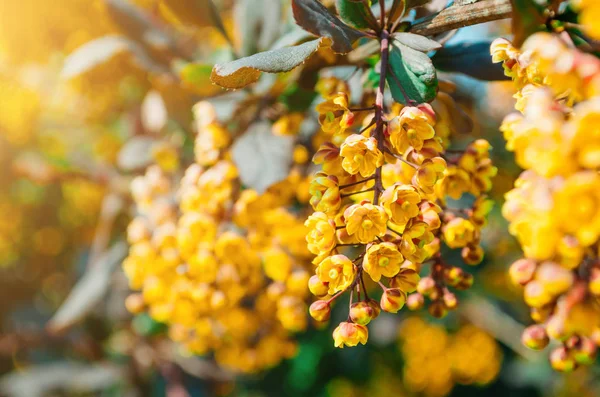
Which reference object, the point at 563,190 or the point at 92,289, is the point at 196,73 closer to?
the point at 563,190

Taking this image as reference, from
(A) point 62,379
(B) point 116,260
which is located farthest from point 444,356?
(A) point 62,379

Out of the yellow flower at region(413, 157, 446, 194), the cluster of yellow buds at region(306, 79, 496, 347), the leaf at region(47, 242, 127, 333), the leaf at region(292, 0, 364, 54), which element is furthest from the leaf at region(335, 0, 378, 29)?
the leaf at region(47, 242, 127, 333)

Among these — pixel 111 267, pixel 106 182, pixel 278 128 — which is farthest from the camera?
pixel 106 182

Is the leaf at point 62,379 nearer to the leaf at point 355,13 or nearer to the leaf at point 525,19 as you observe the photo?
the leaf at point 355,13

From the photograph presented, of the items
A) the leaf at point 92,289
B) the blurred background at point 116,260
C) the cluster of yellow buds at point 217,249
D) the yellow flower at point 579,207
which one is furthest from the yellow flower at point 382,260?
the leaf at point 92,289

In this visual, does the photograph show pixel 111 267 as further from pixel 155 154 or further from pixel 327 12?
pixel 327 12

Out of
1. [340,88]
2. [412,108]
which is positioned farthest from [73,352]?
[412,108]

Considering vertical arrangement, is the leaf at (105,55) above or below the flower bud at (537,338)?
above
